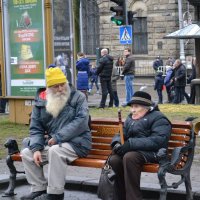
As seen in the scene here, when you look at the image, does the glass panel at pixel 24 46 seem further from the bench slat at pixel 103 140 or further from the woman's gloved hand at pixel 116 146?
the woman's gloved hand at pixel 116 146

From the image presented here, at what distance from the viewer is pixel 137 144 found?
7.40m

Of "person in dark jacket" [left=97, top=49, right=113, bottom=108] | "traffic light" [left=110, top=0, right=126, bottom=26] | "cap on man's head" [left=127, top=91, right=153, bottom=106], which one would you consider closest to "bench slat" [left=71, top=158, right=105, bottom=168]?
"cap on man's head" [left=127, top=91, right=153, bottom=106]

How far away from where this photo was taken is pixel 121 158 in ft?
24.7

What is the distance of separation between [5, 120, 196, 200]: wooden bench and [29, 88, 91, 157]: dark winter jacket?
0.21 m

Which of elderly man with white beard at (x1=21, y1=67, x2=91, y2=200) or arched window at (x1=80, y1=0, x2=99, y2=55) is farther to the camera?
arched window at (x1=80, y1=0, x2=99, y2=55)

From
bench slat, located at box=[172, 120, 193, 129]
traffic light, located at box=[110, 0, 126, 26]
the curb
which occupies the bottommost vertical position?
the curb

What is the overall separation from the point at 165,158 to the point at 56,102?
4.64ft

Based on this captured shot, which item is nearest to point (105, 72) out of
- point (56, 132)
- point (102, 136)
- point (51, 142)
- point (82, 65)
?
point (82, 65)

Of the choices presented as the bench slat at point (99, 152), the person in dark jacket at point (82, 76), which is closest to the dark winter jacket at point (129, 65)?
the person in dark jacket at point (82, 76)

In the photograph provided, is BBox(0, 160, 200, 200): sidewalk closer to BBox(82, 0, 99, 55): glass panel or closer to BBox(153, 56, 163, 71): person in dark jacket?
BBox(153, 56, 163, 71): person in dark jacket

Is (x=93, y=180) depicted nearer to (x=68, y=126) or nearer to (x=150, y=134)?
(x=68, y=126)

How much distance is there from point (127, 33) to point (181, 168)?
1519cm

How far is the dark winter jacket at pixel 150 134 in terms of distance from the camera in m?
7.40

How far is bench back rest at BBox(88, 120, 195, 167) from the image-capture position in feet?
25.8
